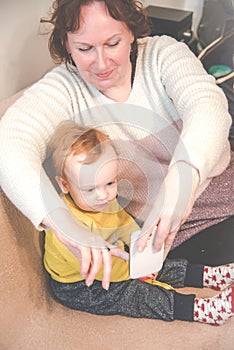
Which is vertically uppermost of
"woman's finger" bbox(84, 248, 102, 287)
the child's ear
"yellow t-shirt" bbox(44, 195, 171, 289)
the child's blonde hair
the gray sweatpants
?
the child's blonde hair

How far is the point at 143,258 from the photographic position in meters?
0.68

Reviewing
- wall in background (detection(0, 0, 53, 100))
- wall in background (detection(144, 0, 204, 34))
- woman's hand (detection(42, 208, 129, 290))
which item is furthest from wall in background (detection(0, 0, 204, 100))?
wall in background (detection(144, 0, 204, 34))

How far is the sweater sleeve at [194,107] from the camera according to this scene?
670 millimetres

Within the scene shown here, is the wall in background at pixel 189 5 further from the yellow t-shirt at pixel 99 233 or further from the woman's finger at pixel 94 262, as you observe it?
the woman's finger at pixel 94 262

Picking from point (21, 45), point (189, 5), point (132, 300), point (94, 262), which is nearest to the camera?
point (94, 262)

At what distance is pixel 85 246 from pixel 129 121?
0.83 ft

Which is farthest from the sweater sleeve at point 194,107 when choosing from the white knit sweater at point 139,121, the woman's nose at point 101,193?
the woman's nose at point 101,193

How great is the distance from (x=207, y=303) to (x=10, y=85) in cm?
50

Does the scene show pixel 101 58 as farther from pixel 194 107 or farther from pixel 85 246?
pixel 85 246

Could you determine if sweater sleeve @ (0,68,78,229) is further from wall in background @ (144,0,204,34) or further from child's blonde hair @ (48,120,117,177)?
wall in background @ (144,0,204,34)

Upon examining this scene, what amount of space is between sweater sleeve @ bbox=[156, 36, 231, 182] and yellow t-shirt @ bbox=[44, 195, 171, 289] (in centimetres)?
14

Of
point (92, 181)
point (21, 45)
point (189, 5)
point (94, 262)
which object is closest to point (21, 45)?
point (21, 45)

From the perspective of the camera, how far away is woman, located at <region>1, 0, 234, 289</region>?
66cm

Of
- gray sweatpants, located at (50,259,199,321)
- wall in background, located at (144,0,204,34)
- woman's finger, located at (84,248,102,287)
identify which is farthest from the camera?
wall in background, located at (144,0,204,34)
